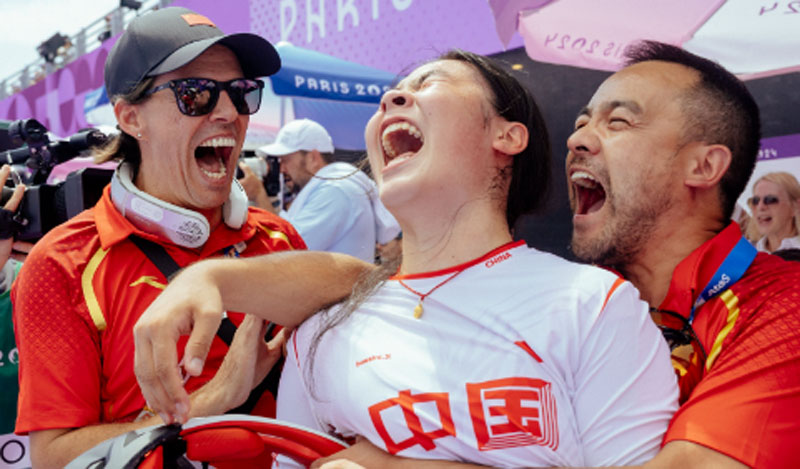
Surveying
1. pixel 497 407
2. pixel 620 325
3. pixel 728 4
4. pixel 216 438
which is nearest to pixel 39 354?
pixel 216 438

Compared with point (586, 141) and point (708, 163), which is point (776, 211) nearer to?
point (708, 163)

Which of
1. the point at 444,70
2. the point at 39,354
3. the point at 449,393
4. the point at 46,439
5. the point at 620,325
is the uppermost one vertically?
the point at 444,70

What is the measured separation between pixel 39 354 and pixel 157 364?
0.66 meters

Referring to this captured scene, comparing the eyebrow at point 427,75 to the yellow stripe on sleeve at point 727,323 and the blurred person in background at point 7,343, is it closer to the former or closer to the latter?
the yellow stripe on sleeve at point 727,323

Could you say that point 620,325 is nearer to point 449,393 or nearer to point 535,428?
point 535,428

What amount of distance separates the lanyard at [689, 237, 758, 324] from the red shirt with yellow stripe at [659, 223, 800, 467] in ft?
0.05

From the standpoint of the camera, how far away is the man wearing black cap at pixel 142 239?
1838 mm

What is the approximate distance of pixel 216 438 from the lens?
1504mm

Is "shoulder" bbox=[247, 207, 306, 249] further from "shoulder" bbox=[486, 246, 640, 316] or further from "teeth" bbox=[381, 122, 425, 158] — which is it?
"shoulder" bbox=[486, 246, 640, 316]

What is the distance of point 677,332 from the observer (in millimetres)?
1771

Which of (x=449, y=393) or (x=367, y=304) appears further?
(x=367, y=304)

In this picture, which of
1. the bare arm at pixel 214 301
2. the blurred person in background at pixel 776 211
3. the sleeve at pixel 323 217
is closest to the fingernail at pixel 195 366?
the bare arm at pixel 214 301

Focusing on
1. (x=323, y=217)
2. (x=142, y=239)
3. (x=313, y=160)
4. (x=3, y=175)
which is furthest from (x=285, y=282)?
(x=313, y=160)

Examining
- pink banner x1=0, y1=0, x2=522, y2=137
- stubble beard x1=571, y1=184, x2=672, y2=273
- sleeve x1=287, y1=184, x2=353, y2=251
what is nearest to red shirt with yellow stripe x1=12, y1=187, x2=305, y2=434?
stubble beard x1=571, y1=184, x2=672, y2=273
